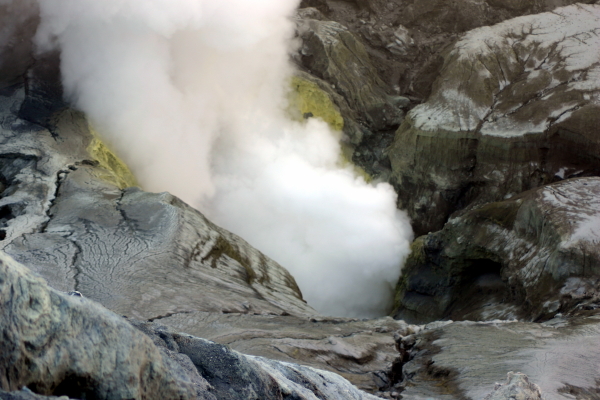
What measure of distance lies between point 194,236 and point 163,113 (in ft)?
14.4

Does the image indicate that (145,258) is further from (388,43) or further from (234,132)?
(388,43)

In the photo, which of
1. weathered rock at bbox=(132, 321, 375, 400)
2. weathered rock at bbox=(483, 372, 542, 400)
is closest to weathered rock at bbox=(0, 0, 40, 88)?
weathered rock at bbox=(132, 321, 375, 400)

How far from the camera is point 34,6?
1038 centimetres

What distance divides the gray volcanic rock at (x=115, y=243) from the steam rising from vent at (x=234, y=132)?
1.57m

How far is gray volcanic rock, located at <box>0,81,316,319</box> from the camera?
197 inches

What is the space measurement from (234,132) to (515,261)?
6.82 metres

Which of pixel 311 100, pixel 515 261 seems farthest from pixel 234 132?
pixel 515 261

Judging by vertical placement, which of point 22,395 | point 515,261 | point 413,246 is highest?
point 413,246

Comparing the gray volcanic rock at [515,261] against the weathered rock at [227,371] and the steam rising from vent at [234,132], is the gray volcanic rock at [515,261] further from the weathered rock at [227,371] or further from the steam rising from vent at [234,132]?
the weathered rock at [227,371]

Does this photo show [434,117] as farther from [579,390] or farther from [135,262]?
[579,390]

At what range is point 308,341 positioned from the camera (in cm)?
427

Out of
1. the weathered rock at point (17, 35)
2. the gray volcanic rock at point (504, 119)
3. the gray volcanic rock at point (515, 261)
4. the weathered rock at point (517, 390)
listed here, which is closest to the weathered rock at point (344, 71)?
the gray volcanic rock at point (504, 119)

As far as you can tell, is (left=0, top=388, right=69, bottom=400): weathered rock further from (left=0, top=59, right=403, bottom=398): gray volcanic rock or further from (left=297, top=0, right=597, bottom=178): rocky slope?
(left=297, top=0, right=597, bottom=178): rocky slope

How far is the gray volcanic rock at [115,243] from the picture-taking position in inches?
197
